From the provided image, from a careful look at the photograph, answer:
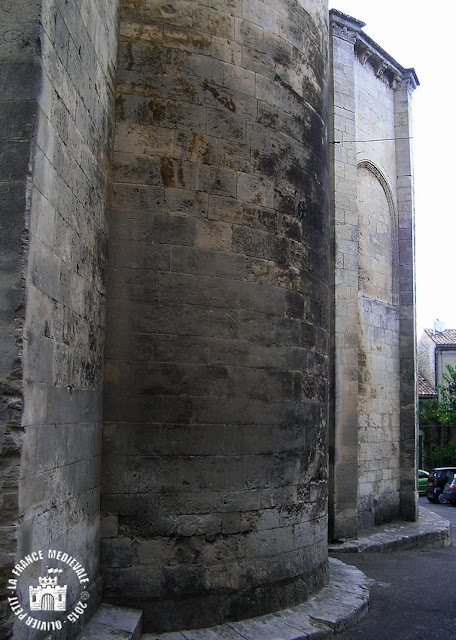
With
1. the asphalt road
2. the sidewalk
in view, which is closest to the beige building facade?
the asphalt road

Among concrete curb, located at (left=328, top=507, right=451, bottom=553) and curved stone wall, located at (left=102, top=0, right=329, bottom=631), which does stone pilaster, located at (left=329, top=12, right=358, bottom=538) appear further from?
curved stone wall, located at (left=102, top=0, right=329, bottom=631)

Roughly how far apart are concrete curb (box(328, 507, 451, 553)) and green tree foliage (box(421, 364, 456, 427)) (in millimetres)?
14717

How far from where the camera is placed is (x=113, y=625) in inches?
178

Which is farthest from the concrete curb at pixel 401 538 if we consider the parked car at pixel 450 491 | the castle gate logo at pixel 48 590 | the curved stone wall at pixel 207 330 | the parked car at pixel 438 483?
the parked car at pixel 438 483

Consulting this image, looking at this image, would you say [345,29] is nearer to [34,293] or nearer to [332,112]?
[332,112]

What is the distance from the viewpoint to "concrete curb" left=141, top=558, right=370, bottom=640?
5012 mm

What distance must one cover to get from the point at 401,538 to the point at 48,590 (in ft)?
25.3

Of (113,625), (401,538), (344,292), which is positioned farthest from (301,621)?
(344,292)

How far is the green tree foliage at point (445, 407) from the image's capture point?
26.1 m

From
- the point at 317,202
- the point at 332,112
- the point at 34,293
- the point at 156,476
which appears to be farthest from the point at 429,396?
the point at 34,293

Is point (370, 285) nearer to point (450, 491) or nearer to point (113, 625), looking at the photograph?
point (113, 625)

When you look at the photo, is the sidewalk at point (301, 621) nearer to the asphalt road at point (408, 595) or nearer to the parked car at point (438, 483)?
the asphalt road at point (408, 595)

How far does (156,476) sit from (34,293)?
2.31 m

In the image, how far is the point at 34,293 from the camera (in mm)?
3455
